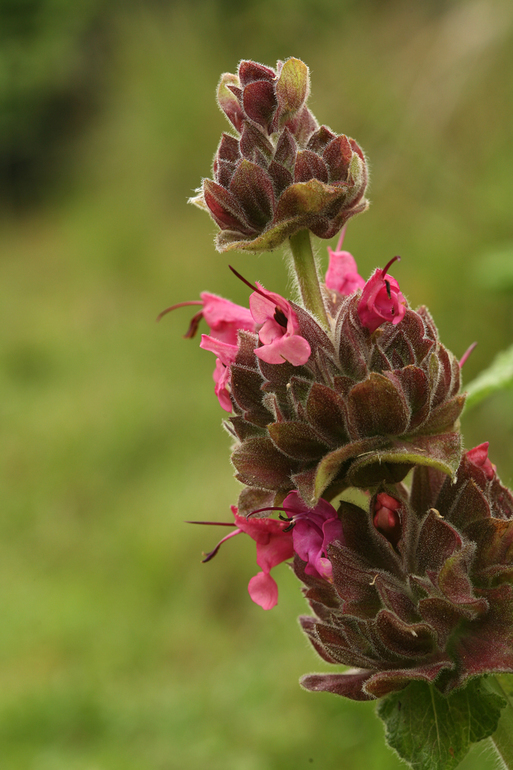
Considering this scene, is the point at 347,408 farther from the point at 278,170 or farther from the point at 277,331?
the point at 278,170

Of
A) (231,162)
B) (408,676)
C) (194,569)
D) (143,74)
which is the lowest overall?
(194,569)

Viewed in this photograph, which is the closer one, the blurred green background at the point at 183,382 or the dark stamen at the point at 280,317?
the dark stamen at the point at 280,317

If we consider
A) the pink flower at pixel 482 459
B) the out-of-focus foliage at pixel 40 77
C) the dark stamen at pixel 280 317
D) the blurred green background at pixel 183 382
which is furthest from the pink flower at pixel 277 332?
the out-of-focus foliage at pixel 40 77

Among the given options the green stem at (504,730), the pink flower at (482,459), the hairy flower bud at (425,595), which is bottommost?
the green stem at (504,730)

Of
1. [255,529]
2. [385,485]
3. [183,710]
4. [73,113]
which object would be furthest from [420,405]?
[73,113]

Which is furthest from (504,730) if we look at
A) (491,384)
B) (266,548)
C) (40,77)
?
(40,77)

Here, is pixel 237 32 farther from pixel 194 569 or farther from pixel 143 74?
pixel 194 569

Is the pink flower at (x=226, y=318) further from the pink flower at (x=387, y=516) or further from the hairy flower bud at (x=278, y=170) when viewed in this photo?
the pink flower at (x=387, y=516)
